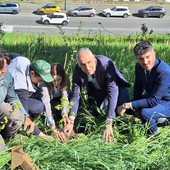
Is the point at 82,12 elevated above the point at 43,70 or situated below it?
below

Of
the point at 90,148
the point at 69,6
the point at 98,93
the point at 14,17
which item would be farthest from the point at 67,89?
the point at 69,6

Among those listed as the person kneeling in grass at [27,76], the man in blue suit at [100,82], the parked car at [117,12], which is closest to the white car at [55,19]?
the parked car at [117,12]

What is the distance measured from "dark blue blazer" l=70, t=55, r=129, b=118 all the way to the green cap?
394mm

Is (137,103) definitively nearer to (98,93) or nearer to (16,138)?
(98,93)

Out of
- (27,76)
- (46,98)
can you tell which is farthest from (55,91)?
(27,76)

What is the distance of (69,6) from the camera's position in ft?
122

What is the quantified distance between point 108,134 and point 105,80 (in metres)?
0.66

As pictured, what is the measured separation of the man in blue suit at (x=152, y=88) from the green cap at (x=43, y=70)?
0.83 m

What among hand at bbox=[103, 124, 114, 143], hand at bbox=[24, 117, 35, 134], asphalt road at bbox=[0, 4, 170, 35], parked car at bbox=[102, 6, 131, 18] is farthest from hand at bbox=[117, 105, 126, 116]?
parked car at bbox=[102, 6, 131, 18]

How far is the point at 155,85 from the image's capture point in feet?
14.4

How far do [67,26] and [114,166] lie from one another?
1007 inches

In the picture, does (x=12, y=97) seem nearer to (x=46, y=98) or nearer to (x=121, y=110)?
(x=46, y=98)

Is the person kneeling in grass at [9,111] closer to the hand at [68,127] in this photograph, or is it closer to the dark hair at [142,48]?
the hand at [68,127]

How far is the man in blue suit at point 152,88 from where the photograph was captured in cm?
421
